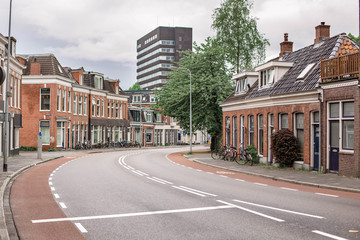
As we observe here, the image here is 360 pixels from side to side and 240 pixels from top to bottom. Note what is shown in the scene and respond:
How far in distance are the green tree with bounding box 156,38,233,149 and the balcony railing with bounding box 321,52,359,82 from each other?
20074 mm

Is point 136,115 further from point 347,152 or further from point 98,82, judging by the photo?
point 347,152

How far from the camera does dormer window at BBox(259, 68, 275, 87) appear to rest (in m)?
26.9

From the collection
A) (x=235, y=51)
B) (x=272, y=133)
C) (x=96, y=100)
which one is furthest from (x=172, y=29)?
(x=272, y=133)

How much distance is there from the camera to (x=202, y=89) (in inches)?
1597

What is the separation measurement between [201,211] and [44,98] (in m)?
40.4

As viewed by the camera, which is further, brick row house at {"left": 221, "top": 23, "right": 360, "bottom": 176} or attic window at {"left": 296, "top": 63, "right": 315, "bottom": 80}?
attic window at {"left": 296, "top": 63, "right": 315, "bottom": 80}

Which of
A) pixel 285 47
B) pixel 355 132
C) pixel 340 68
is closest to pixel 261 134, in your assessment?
pixel 285 47

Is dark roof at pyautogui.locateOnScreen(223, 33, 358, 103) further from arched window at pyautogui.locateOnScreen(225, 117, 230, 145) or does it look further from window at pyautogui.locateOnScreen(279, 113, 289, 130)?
arched window at pyautogui.locateOnScreen(225, 117, 230, 145)

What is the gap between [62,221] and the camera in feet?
30.4

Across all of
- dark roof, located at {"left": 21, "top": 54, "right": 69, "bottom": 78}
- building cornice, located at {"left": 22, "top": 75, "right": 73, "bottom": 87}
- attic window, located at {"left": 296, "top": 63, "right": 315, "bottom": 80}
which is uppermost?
dark roof, located at {"left": 21, "top": 54, "right": 69, "bottom": 78}

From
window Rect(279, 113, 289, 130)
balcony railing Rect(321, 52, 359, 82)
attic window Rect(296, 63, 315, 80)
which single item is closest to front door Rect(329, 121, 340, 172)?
balcony railing Rect(321, 52, 359, 82)

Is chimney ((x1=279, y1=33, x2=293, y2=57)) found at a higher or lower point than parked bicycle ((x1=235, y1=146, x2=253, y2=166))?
higher

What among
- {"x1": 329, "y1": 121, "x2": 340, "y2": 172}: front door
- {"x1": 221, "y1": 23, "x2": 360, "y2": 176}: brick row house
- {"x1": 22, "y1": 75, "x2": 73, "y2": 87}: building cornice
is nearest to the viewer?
{"x1": 221, "y1": 23, "x2": 360, "y2": 176}: brick row house

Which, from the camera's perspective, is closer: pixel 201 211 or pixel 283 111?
pixel 201 211
